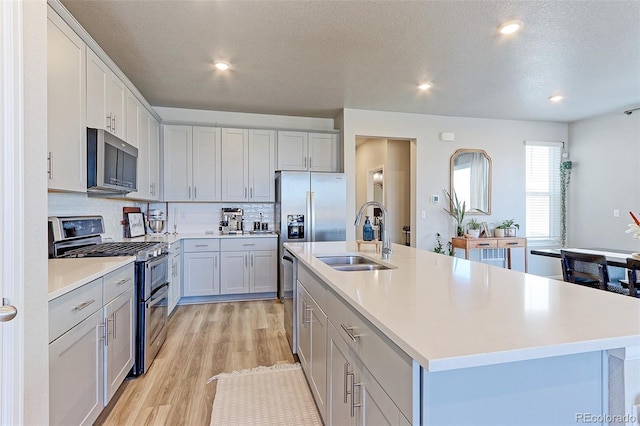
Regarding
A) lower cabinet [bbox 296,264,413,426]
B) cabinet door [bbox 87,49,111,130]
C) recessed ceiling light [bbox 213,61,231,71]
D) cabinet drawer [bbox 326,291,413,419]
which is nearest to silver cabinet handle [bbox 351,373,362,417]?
lower cabinet [bbox 296,264,413,426]

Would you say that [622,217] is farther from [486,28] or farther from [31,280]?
[31,280]

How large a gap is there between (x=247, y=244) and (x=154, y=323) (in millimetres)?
1790

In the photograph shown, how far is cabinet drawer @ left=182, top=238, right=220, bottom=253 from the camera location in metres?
4.00

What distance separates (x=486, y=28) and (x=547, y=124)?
372cm

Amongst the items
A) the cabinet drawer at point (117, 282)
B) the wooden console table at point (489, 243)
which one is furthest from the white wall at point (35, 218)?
the wooden console table at point (489, 243)

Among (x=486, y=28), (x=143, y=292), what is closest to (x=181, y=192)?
(x=143, y=292)

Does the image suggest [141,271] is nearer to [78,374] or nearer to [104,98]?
[78,374]

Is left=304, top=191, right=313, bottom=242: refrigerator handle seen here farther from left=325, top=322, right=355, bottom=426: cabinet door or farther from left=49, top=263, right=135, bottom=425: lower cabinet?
left=325, top=322, right=355, bottom=426: cabinet door

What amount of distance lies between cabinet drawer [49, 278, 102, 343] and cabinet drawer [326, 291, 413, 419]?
1.16 metres

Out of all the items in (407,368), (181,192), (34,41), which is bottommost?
(407,368)

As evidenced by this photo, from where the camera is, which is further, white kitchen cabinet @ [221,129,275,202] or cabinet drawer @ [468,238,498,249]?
cabinet drawer @ [468,238,498,249]

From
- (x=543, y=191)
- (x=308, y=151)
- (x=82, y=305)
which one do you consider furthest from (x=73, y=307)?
(x=543, y=191)

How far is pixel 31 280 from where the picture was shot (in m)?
1.02

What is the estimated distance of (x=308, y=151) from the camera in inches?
182
